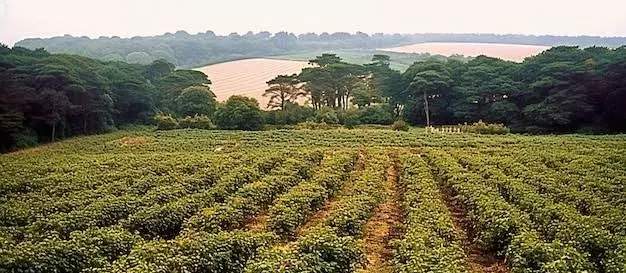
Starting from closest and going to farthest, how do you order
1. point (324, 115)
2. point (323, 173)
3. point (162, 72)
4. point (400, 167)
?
point (323, 173) < point (400, 167) < point (324, 115) < point (162, 72)

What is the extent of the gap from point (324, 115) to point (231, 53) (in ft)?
339

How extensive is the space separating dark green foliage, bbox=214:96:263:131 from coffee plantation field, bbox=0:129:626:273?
84.8 feet

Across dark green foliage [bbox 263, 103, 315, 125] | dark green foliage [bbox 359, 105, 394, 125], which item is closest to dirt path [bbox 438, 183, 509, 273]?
dark green foliage [bbox 359, 105, 394, 125]

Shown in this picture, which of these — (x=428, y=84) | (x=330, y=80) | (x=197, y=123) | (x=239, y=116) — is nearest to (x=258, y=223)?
(x=239, y=116)

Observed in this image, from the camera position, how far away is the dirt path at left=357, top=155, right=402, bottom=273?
17.5 m

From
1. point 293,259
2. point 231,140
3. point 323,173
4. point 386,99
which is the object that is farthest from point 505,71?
point 293,259

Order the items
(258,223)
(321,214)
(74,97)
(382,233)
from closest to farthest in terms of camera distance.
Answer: (382,233)
(258,223)
(321,214)
(74,97)

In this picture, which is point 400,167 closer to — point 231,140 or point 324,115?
point 231,140

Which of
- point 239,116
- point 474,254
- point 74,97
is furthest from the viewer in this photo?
point 239,116

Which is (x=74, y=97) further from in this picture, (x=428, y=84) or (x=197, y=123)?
(x=428, y=84)

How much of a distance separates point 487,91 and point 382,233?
48.7m

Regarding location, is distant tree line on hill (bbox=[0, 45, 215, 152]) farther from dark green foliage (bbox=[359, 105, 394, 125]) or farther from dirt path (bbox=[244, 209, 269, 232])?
dirt path (bbox=[244, 209, 269, 232])

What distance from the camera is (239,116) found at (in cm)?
6297

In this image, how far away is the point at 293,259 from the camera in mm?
14289
